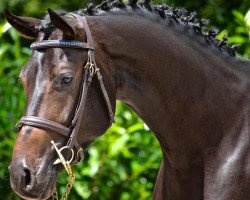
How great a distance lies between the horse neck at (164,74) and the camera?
315cm

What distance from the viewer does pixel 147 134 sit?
5.32 m

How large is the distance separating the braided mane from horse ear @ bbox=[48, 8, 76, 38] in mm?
233

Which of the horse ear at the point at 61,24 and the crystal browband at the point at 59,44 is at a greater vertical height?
the horse ear at the point at 61,24

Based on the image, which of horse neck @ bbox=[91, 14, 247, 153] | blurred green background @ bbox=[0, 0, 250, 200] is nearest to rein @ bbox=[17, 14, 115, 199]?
horse neck @ bbox=[91, 14, 247, 153]

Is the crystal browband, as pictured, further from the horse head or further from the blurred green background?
the blurred green background

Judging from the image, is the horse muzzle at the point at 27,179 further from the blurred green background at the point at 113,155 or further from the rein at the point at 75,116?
the blurred green background at the point at 113,155

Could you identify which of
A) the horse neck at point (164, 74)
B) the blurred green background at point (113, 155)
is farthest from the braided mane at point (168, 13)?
the blurred green background at point (113, 155)

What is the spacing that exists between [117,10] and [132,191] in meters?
2.32

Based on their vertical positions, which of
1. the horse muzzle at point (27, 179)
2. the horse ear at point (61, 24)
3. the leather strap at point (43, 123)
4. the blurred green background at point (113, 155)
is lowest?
the blurred green background at point (113, 155)

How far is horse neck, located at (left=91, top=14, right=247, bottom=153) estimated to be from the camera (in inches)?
124

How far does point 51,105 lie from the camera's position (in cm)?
293

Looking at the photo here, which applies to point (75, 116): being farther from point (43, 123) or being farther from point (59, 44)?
point (59, 44)

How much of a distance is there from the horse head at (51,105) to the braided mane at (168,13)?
209 mm

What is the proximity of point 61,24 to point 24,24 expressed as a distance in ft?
0.90
